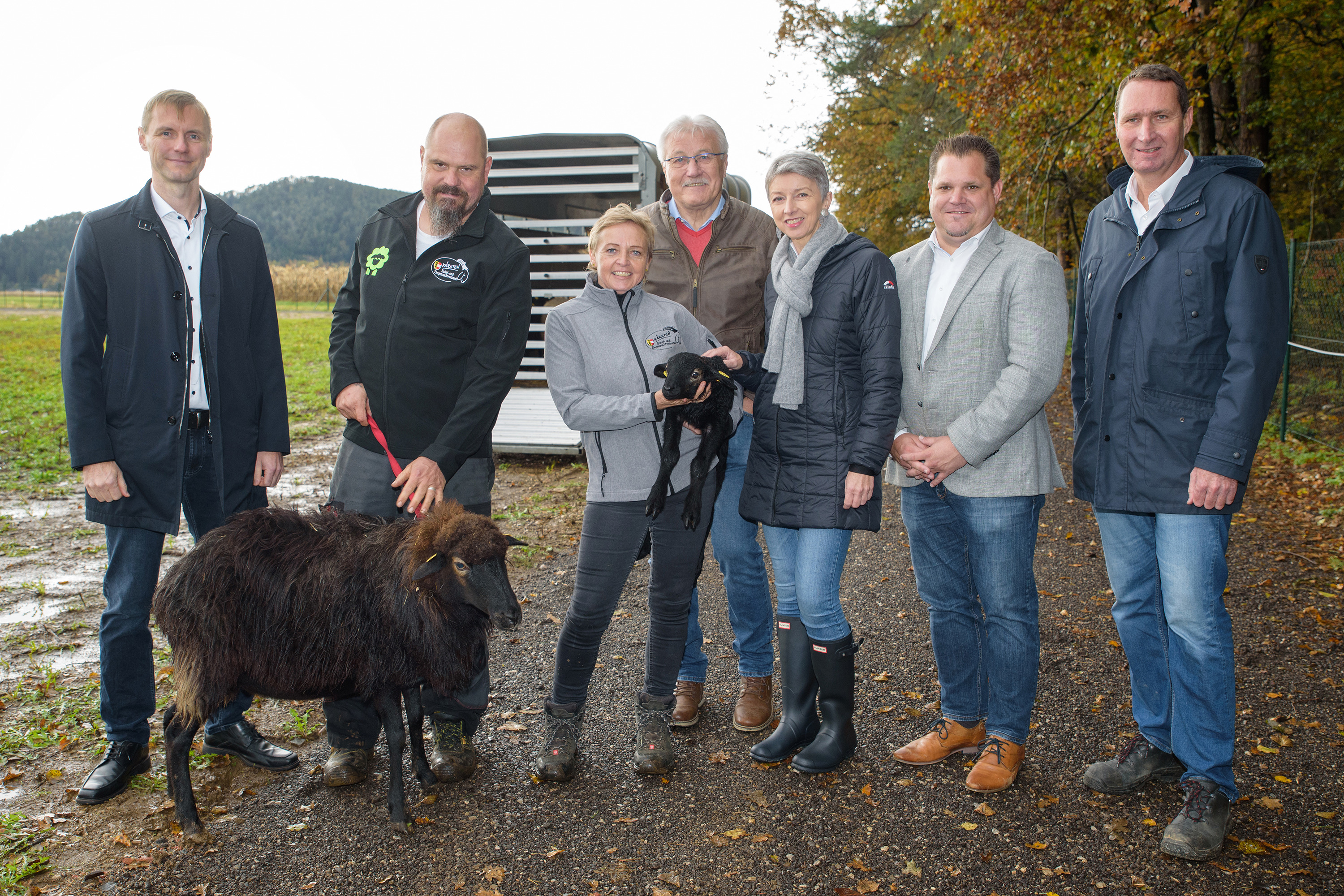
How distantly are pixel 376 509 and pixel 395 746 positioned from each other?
3.40 feet

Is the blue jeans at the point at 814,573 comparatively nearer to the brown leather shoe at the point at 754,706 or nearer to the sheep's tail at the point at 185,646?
the brown leather shoe at the point at 754,706

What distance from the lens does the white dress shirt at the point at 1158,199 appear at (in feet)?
10.6

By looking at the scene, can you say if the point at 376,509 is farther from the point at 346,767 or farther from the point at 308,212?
the point at 308,212

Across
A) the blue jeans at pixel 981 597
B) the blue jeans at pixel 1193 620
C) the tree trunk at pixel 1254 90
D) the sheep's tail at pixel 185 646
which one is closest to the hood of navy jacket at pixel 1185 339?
the blue jeans at pixel 1193 620

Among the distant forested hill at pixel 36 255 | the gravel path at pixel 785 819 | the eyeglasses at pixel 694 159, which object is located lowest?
the gravel path at pixel 785 819

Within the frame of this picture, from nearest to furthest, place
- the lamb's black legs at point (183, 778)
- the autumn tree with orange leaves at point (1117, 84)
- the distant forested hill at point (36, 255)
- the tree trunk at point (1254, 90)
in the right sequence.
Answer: the lamb's black legs at point (183, 778) → the autumn tree with orange leaves at point (1117, 84) → the tree trunk at point (1254, 90) → the distant forested hill at point (36, 255)

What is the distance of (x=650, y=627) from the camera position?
3.73 m

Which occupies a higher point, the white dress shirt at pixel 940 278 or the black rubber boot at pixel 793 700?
the white dress shirt at pixel 940 278

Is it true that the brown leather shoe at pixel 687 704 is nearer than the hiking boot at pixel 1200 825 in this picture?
No

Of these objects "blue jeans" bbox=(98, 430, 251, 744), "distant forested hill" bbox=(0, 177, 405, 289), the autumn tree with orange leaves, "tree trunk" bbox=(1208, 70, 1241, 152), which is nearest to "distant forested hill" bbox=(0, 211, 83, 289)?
"distant forested hill" bbox=(0, 177, 405, 289)

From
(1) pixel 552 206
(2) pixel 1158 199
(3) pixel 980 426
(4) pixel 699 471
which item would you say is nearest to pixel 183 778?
(4) pixel 699 471

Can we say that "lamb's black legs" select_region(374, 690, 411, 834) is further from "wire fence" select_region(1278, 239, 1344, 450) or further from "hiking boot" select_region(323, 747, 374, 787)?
"wire fence" select_region(1278, 239, 1344, 450)

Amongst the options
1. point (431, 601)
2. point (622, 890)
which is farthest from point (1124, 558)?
point (431, 601)

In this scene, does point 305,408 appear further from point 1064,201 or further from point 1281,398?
point 1064,201
